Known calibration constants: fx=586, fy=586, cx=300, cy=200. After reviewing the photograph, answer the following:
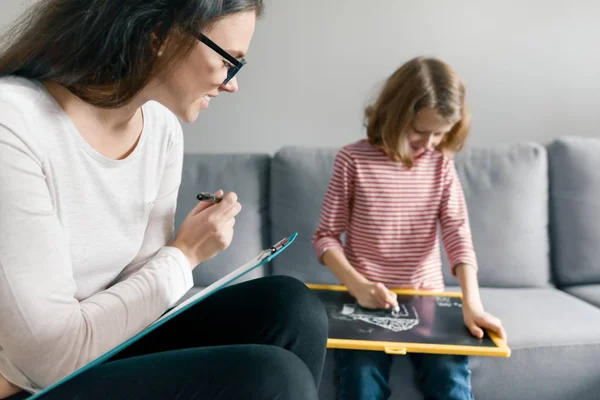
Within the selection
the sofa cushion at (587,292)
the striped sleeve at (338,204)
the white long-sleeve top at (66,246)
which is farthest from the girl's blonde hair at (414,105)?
the white long-sleeve top at (66,246)

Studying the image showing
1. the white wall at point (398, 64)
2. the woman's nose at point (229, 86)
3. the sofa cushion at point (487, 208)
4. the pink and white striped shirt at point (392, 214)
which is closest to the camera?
the woman's nose at point (229, 86)

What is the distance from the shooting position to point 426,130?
1.46 meters

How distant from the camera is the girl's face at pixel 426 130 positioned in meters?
1.43

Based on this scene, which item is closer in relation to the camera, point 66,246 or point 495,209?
point 66,246

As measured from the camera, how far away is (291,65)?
198 cm

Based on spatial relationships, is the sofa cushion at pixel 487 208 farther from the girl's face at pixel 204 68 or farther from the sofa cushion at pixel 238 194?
the girl's face at pixel 204 68

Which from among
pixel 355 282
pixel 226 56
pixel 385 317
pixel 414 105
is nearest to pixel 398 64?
pixel 414 105

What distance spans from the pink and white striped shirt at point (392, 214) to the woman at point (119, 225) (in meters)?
0.61

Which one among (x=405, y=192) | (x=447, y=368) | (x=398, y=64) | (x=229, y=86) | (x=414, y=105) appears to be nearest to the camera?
(x=229, y=86)

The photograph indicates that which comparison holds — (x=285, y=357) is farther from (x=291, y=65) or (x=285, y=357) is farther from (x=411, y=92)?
(x=291, y=65)

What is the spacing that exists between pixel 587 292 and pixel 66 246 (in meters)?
1.47

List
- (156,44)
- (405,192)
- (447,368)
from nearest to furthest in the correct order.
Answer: (156,44), (447,368), (405,192)

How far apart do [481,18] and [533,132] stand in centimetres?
43

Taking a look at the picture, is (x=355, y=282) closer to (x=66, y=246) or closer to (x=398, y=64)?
(x=66, y=246)
